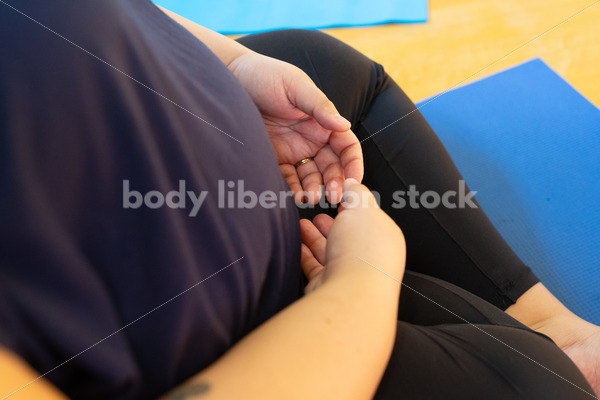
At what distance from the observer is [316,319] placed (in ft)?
0.90

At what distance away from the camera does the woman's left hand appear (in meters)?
0.44

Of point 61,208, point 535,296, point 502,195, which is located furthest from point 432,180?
point 61,208

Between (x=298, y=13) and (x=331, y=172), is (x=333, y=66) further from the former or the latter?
(x=298, y=13)

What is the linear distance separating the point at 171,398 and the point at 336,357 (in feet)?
0.34

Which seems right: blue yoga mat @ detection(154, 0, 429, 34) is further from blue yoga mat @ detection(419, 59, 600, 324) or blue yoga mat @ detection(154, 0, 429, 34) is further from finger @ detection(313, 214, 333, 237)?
finger @ detection(313, 214, 333, 237)

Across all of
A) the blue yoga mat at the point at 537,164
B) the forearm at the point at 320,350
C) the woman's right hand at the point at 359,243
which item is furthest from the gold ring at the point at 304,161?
the blue yoga mat at the point at 537,164

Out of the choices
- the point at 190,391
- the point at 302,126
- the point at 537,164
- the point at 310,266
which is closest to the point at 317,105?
the point at 302,126

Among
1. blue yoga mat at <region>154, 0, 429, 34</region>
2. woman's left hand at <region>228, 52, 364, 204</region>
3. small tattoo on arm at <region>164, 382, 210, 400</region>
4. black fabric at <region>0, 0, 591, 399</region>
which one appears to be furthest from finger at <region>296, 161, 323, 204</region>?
blue yoga mat at <region>154, 0, 429, 34</region>

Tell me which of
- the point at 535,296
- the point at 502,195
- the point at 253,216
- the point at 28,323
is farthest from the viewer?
the point at 502,195

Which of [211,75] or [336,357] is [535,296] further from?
[211,75]

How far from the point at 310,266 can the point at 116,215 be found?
210 millimetres

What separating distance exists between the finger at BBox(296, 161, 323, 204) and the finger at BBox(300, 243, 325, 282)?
75 mm

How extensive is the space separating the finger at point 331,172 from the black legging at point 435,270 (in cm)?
Result: 5

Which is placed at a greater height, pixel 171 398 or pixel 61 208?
pixel 61 208
